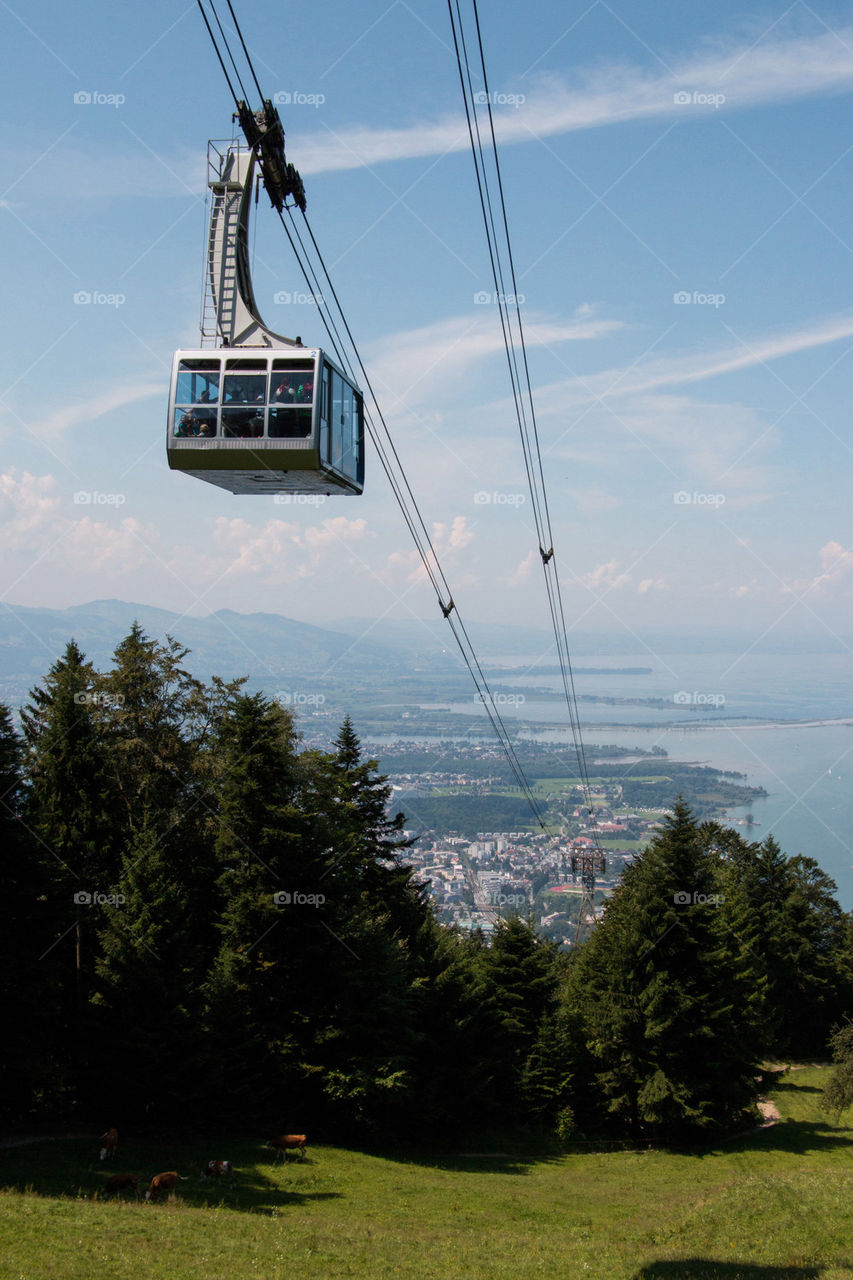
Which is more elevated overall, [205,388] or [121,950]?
[205,388]

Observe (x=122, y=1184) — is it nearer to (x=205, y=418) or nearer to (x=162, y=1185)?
(x=162, y=1185)

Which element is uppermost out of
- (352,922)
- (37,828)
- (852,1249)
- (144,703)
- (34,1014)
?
(144,703)

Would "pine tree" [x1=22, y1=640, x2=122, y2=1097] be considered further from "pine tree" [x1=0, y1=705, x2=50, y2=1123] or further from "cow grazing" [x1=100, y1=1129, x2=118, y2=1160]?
"cow grazing" [x1=100, y1=1129, x2=118, y2=1160]

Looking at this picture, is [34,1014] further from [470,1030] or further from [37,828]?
A: [470,1030]

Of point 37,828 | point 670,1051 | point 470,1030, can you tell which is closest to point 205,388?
point 37,828

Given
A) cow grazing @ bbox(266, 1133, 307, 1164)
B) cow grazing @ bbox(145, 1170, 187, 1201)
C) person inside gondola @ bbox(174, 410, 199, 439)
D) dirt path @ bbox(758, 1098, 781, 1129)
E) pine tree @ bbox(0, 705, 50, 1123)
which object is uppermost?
person inside gondola @ bbox(174, 410, 199, 439)

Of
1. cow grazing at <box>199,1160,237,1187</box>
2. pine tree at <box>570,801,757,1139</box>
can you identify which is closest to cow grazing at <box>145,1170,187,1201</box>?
cow grazing at <box>199,1160,237,1187</box>
